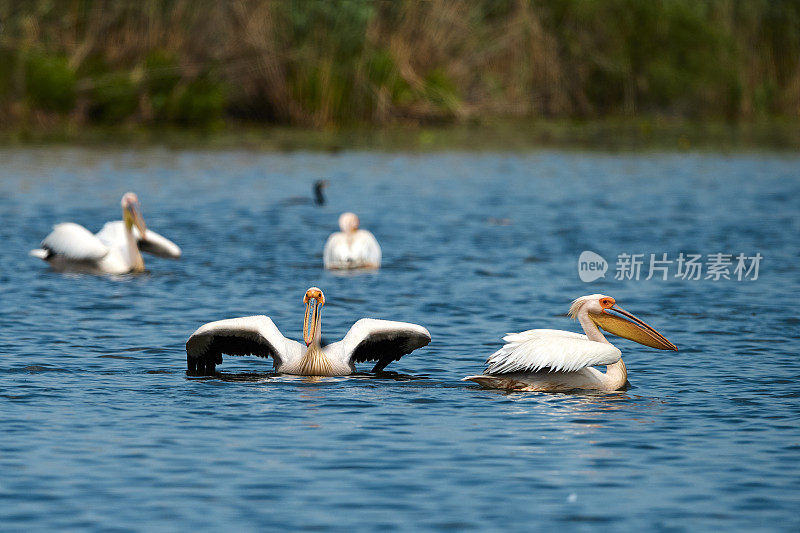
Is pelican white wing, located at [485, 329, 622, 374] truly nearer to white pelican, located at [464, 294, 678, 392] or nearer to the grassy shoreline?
white pelican, located at [464, 294, 678, 392]

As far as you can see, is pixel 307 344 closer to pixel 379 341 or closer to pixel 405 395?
pixel 379 341

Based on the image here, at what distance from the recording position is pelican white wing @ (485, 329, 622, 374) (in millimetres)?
8805

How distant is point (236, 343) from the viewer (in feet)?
31.0

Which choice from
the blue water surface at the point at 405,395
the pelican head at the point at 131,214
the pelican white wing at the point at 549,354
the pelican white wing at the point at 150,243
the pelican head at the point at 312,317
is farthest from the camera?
the pelican white wing at the point at 150,243

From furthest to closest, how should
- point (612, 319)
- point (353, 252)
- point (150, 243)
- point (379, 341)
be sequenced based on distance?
1. point (150, 243)
2. point (353, 252)
3. point (612, 319)
4. point (379, 341)

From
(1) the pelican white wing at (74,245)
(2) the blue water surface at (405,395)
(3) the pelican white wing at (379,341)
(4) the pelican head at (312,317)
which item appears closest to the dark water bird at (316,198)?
(2) the blue water surface at (405,395)

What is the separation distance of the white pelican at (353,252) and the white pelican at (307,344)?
491 cm

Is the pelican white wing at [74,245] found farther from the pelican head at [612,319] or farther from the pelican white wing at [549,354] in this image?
the pelican white wing at [549,354]

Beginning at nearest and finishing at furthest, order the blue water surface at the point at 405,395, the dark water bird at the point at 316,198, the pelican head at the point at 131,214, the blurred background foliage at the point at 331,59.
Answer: the blue water surface at the point at 405,395 < the pelican head at the point at 131,214 < the dark water bird at the point at 316,198 < the blurred background foliage at the point at 331,59

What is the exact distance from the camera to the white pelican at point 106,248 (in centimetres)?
1431

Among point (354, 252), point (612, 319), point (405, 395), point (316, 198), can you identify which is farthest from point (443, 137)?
point (405, 395)

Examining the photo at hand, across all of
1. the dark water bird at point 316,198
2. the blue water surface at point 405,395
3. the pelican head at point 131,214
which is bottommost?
the blue water surface at point 405,395

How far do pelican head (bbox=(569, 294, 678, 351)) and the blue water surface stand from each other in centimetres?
A: 24

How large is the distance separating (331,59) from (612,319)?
2215 cm
